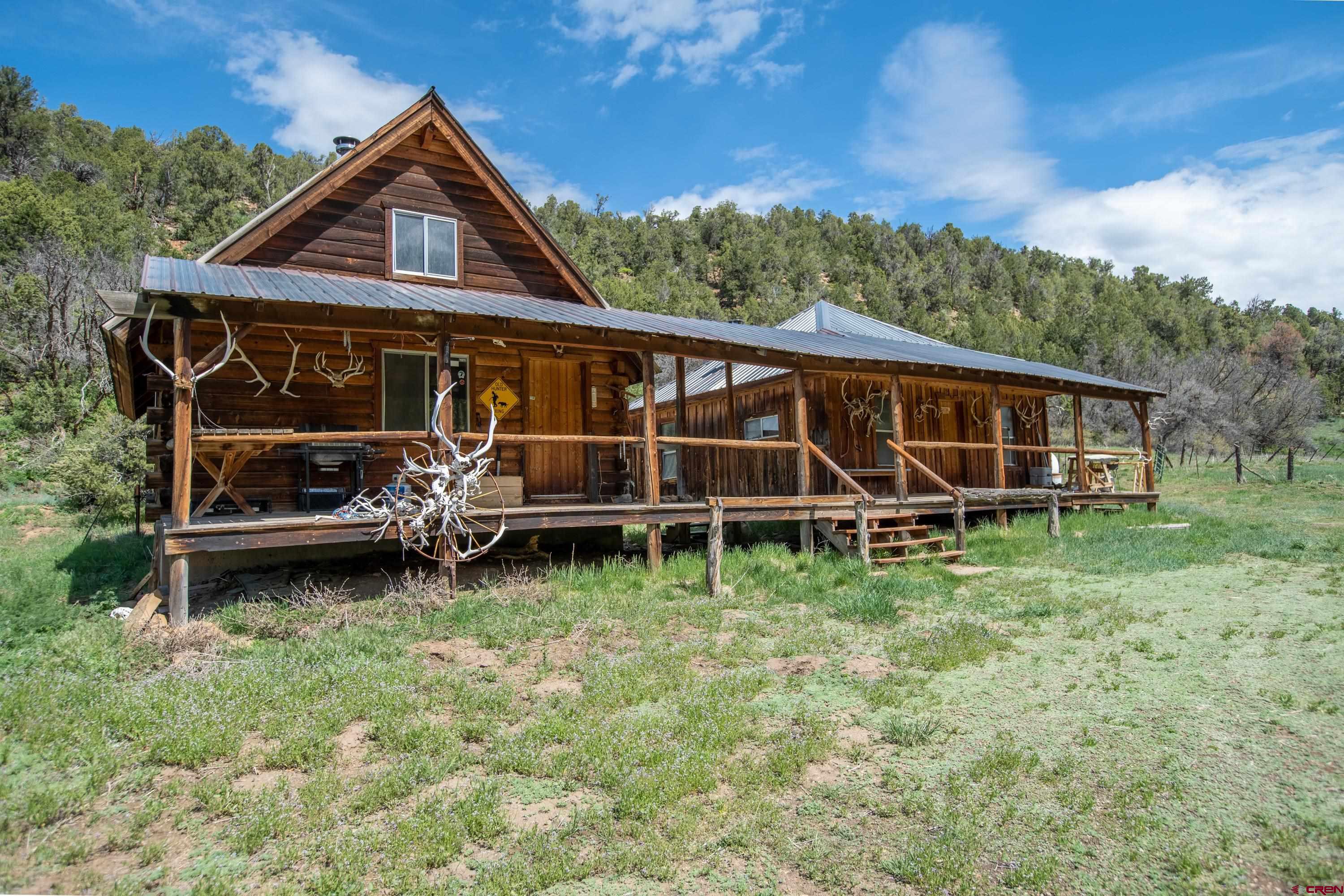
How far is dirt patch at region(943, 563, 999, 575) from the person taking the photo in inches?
448

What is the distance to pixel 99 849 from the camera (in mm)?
3930

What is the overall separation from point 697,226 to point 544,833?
68.2 metres

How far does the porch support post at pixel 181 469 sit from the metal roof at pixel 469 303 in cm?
75

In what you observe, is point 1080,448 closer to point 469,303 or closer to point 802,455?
point 802,455

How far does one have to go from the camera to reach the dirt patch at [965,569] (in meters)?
11.4

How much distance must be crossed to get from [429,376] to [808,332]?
30.5 ft

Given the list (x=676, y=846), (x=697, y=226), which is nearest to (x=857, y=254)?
(x=697, y=226)

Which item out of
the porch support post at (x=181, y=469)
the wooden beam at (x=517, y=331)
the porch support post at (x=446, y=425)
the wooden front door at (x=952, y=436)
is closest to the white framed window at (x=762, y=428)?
the wooden beam at (x=517, y=331)

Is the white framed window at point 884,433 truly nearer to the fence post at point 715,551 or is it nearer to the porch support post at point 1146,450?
the porch support post at point 1146,450

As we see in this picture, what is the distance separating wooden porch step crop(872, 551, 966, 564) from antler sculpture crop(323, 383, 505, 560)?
19.9ft

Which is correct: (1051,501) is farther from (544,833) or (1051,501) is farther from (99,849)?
(99,849)

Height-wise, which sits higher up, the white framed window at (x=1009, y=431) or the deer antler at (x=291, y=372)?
the deer antler at (x=291, y=372)

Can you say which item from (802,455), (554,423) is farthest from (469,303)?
(802,455)

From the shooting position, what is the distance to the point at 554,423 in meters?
13.2
